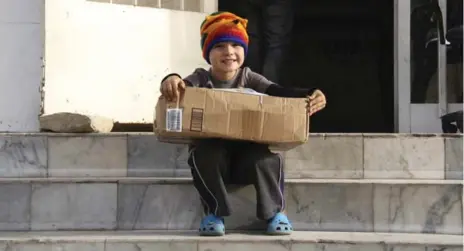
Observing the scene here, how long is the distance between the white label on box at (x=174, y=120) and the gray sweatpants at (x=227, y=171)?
0.19 meters

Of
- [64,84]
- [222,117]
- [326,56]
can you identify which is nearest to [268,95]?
[222,117]

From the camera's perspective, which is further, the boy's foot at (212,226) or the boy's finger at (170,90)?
the boy's foot at (212,226)

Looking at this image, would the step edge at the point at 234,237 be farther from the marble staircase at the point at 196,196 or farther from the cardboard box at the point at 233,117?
the cardboard box at the point at 233,117

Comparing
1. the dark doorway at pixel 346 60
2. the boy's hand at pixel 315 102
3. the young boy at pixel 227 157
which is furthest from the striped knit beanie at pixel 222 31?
the dark doorway at pixel 346 60

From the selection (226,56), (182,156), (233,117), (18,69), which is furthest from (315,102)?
(18,69)

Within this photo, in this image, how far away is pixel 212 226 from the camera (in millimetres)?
3205

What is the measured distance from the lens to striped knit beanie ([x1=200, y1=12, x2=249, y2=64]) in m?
3.37

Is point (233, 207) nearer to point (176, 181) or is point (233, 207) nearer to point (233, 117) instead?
point (176, 181)

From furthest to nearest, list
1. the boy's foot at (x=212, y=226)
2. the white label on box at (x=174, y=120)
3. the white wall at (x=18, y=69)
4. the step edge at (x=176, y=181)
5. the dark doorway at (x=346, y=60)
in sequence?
1. the dark doorway at (x=346, y=60)
2. the white wall at (x=18, y=69)
3. the step edge at (x=176, y=181)
4. the boy's foot at (x=212, y=226)
5. the white label on box at (x=174, y=120)

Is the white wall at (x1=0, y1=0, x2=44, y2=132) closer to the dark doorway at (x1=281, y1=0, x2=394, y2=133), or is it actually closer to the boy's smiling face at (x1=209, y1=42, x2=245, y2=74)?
the boy's smiling face at (x1=209, y1=42, x2=245, y2=74)

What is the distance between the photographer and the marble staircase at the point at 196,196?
314cm

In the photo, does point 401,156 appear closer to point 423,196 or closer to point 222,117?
point 423,196

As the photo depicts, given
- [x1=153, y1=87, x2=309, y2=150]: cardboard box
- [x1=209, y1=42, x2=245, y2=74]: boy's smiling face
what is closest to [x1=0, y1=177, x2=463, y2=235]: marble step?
[x1=153, y1=87, x2=309, y2=150]: cardboard box

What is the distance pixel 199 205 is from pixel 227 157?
32 cm
